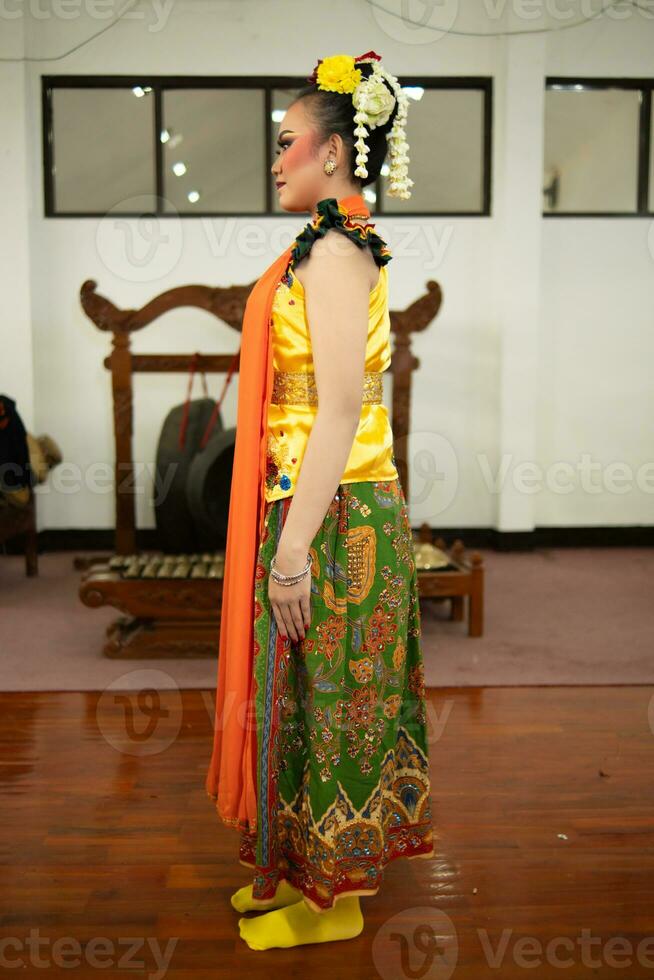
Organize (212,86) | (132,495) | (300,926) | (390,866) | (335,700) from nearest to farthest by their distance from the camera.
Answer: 1. (335,700)
2. (300,926)
3. (390,866)
4. (132,495)
5. (212,86)

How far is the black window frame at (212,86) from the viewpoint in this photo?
4.88m

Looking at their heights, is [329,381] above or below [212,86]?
below

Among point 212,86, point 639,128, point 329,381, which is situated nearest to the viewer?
point 329,381

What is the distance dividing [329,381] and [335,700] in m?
0.50

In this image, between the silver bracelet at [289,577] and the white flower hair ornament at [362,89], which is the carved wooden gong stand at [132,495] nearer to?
the silver bracelet at [289,577]

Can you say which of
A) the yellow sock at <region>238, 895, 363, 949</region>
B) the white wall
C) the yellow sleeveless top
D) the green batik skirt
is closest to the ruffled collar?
the yellow sleeveless top

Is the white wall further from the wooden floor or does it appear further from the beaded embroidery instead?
the beaded embroidery

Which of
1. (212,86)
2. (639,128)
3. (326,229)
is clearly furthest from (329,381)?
(639,128)

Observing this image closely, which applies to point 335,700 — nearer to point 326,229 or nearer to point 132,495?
point 326,229

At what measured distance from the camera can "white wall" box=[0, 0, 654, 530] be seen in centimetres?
485

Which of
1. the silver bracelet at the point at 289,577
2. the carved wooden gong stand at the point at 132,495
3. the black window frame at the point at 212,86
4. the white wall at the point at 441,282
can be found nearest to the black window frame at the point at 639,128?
the white wall at the point at 441,282

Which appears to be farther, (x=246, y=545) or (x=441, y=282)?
(x=441, y=282)

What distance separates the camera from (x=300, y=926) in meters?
1.58

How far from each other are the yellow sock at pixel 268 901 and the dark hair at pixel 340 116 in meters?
1.22
